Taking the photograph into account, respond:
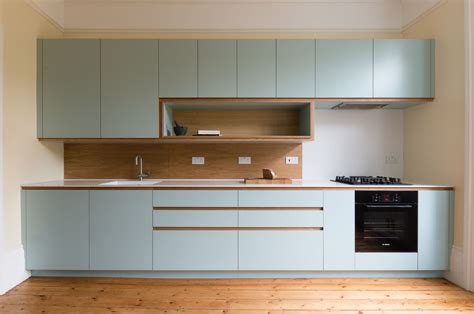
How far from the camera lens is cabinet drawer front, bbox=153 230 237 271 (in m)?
2.72

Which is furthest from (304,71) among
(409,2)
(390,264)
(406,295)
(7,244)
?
(7,244)

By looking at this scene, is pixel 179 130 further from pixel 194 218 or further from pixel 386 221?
pixel 386 221

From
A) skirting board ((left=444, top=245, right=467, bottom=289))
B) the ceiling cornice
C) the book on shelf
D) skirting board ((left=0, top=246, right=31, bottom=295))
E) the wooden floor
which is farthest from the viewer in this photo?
the book on shelf

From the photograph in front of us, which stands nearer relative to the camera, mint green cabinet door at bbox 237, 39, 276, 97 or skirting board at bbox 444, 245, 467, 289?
skirting board at bbox 444, 245, 467, 289

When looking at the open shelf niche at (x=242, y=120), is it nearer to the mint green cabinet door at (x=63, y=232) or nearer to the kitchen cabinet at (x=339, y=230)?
the kitchen cabinet at (x=339, y=230)

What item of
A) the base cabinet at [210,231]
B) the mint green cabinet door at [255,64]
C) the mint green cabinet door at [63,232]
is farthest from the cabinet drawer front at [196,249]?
the mint green cabinet door at [255,64]

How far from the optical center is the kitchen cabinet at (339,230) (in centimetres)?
273

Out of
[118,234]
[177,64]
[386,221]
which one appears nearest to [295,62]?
[177,64]

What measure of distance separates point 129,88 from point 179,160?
93 cm

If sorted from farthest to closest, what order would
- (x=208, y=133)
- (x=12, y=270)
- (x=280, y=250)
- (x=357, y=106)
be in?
(x=357, y=106)
(x=208, y=133)
(x=280, y=250)
(x=12, y=270)

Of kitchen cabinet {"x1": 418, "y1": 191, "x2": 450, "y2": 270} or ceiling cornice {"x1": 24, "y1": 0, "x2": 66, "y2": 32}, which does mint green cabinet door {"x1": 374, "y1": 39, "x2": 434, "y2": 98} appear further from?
ceiling cornice {"x1": 24, "y1": 0, "x2": 66, "y2": 32}

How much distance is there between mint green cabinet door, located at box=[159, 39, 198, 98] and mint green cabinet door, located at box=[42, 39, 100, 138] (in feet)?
2.04

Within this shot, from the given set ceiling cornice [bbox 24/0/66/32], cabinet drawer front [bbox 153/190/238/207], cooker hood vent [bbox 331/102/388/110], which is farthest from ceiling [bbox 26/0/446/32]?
cabinet drawer front [bbox 153/190/238/207]

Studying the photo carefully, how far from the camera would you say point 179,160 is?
3.41 meters
